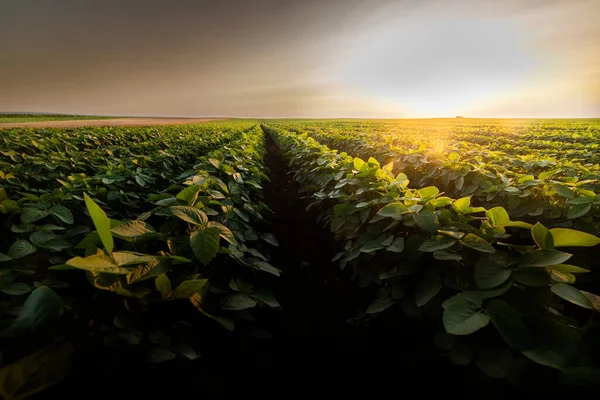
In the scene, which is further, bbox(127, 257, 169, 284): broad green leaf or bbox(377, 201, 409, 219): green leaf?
bbox(377, 201, 409, 219): green leaf

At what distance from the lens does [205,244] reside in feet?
4.08

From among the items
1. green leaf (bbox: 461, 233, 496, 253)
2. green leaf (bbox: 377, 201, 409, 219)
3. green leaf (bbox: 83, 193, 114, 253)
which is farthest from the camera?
green leaf (bbox: 377, 201, 409, 219)

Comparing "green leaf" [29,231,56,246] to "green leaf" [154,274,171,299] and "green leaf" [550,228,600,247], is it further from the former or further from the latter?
"green leaf" [550,228,600,247]

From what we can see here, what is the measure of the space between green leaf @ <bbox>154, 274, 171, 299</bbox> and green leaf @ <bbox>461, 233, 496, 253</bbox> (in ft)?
4.16

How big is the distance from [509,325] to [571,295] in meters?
0.30

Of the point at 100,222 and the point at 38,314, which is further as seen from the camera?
the point at 100,222

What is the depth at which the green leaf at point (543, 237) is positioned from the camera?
3.75ft

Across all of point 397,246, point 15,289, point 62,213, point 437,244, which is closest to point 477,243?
point 437,244

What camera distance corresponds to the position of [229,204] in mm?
2172

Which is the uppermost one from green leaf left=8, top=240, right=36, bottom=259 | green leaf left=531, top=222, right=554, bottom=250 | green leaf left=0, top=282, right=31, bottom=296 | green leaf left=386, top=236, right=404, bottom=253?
green leaf left=531, top=222, right=554, bottom=250

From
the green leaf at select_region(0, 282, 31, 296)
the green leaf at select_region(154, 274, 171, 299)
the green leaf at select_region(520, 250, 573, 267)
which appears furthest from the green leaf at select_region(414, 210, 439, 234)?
the green leaf at select_region(0, 282, 31, 296)

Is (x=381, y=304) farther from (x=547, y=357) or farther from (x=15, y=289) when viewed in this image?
(x=15, y=289)

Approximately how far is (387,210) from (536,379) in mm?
964

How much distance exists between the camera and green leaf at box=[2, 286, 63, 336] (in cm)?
61
